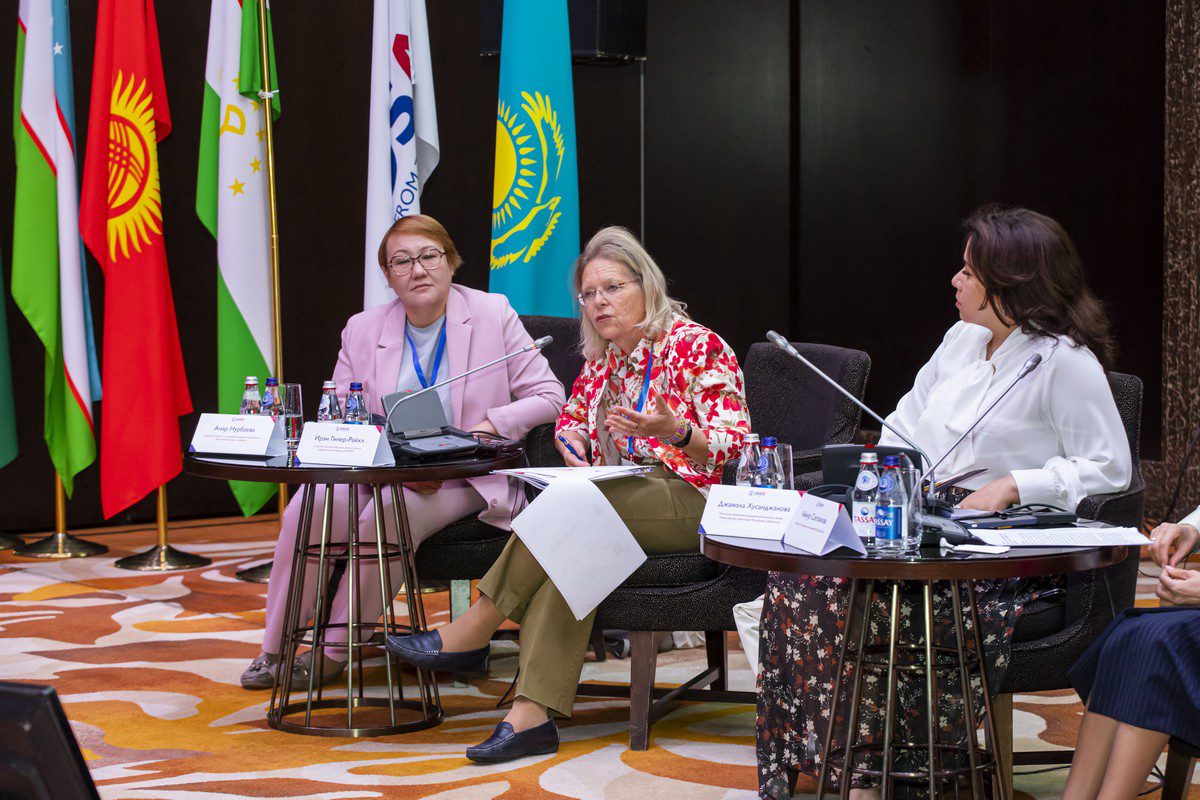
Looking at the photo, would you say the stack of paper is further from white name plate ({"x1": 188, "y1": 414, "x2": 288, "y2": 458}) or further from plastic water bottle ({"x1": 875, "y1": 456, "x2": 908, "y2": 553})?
plastic water bottle ({"x1": 875, "y1": 456, "x2": 908, "y2": 553})

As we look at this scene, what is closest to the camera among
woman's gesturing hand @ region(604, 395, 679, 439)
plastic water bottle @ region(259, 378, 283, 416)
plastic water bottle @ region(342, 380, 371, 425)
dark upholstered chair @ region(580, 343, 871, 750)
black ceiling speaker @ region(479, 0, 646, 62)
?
woman's gesturing hand @ region(604, 395, 679, 439)

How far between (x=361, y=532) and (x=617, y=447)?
74cm

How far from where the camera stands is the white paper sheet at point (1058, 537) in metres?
2.30

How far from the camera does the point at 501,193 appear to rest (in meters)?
5.60

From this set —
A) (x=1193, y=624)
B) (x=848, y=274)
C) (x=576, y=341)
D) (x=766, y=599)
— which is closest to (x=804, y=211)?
(x=848, y=274)

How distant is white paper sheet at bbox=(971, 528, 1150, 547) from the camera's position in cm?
230

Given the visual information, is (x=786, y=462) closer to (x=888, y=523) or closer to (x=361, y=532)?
(x=888, y=523)

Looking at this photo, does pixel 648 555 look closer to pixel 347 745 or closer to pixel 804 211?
pixel 347 745

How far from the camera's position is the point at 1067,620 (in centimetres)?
264

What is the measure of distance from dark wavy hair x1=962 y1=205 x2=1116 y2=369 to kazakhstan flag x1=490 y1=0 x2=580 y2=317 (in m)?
2.77

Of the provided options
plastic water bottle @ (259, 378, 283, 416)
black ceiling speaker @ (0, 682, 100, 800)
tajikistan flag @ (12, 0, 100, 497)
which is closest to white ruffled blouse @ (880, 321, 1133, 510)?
plastic water bottle @ (259, 378, 283, 416)

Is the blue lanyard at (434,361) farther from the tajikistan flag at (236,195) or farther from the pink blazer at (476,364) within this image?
the tajikistan flag at (236,195)

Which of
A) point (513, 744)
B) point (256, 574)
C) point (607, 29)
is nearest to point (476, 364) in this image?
point (513, 744)

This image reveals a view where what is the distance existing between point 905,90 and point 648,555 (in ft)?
14.9
